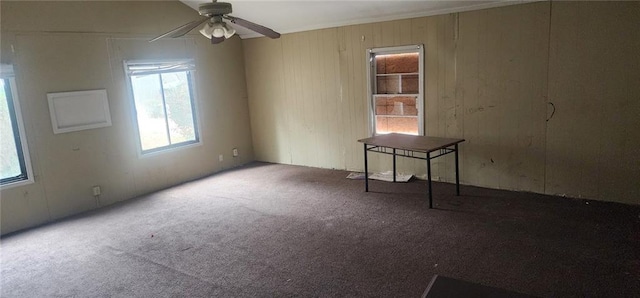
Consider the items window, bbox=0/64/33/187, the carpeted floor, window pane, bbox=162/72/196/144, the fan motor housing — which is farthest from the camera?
window pane, bbox=162/72/196/144

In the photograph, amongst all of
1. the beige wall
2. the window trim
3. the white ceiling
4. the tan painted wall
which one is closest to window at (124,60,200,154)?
the tan painted wall

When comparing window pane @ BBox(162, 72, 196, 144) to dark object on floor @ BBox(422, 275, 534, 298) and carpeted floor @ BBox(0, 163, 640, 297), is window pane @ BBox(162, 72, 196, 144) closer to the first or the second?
carpeted floor @ BBox(0, 163, 640, 297)

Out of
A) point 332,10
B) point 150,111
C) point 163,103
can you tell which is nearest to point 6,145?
point 150,111

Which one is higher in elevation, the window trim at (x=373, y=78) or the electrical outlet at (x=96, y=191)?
the window trim at (x=373, y=78)

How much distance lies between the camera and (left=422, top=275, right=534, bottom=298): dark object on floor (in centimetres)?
180

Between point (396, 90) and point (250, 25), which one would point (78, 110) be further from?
point (396, 90)

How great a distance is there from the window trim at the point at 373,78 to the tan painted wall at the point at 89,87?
7.89 ft

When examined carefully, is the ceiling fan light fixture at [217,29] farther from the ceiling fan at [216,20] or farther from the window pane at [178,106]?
the window pane at [178,106]

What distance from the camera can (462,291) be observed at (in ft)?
6.03

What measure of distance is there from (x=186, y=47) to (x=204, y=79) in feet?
1.75

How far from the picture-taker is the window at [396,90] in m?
5.41

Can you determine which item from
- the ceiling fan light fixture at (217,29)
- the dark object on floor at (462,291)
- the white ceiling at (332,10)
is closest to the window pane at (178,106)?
the white ceiling at (332,10)

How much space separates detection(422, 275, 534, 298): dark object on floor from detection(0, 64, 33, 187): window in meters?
4.63

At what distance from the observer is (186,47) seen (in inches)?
239
